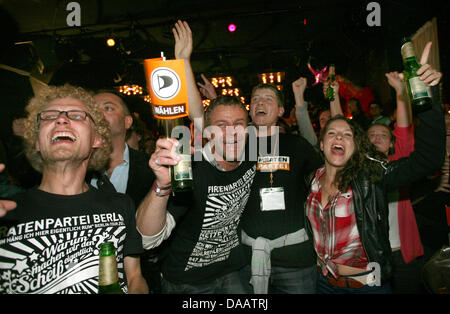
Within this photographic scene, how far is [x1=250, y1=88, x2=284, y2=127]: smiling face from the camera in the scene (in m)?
2.69

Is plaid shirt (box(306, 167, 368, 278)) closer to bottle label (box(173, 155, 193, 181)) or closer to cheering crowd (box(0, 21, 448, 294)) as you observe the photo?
cheering crowd (box(0, 21, 448, 294))

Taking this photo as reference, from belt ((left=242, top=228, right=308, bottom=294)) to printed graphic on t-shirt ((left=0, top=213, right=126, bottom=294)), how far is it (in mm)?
1168

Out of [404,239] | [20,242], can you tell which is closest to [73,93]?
[20,242]

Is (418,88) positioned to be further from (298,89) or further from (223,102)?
(298,89)

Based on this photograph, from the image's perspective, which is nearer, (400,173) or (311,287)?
(400,173)

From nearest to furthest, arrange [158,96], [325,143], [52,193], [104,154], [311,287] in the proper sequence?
[158,96] < [52,193] < [104,154] < [311,287] < [325,143]

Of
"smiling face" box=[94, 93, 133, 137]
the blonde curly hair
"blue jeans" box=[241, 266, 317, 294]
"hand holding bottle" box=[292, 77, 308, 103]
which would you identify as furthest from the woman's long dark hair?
"smiling face" box=[94, 93, 133, 137]

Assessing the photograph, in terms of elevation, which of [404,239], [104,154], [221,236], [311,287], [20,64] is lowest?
[311,287]

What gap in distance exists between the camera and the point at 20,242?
130cm

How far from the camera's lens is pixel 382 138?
10.7 ft

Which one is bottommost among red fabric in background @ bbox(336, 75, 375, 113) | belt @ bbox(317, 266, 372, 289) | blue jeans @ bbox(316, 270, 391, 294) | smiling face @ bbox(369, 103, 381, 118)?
blue jeans @ bbox(316, 270, 391, 294)

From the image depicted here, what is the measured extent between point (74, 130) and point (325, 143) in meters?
1.95
